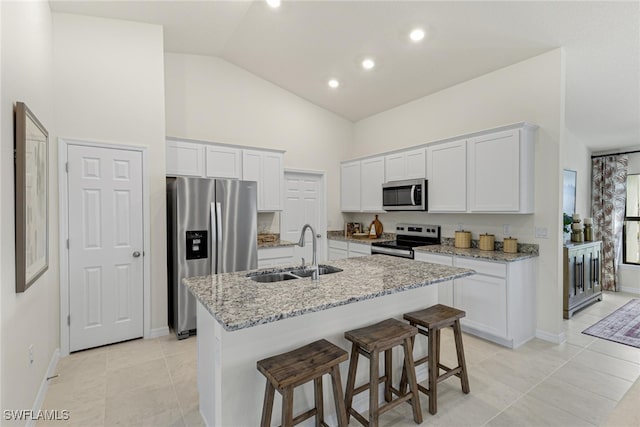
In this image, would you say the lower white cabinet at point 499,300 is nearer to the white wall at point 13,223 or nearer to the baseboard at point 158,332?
the baseboard at point 158,332

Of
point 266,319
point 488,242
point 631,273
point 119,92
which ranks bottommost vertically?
point 631,273

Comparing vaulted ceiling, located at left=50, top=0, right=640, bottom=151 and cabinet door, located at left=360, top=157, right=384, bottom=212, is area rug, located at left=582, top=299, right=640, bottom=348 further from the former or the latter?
cabinet door, located at left=360, top=157, right=384, bottom=212

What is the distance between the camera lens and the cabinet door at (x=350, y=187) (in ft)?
17.3

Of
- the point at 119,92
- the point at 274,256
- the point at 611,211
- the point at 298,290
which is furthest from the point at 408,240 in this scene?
the point at 119,92

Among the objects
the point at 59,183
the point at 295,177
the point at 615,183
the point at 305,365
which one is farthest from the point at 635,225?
the point at 59,183

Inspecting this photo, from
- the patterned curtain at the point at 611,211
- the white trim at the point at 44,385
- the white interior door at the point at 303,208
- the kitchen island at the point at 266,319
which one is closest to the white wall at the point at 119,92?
the white trim at the point at 44,385

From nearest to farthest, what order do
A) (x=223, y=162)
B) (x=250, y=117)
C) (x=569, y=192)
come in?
(x=223, y=162) < (x=250, y=117) < (x=569, y=192)

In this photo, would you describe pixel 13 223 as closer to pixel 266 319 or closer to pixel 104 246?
pixel 104 246

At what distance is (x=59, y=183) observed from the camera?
2934 millimetres

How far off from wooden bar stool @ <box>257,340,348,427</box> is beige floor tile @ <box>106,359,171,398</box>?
53.3 inches

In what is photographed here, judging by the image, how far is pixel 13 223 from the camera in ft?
5.82

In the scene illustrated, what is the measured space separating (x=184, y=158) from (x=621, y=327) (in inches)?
219

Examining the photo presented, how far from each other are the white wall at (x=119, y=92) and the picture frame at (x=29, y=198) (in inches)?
28.1

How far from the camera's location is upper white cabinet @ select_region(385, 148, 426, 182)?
4.20 metres
